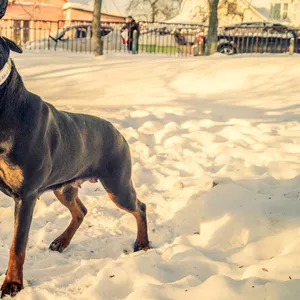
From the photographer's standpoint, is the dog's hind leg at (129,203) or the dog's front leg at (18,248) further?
the dog's hind leg at (129,203)

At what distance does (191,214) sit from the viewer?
185 inches

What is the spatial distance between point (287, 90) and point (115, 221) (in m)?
7.80

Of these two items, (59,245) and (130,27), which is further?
(130,27)

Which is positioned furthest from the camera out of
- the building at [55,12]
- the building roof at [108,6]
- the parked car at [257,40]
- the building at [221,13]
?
the building at [55,12]

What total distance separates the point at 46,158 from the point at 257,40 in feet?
72.1

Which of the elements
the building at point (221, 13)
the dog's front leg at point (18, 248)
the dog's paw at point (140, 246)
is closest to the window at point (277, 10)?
Answer: the building at point (221, 13)

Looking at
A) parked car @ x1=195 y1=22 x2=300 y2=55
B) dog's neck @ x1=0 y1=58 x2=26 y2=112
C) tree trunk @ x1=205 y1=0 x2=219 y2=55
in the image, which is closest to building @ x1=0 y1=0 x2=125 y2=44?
parked car @ x1=195 y1=22 x2=300 y2=55

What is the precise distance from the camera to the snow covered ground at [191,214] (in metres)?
3.14

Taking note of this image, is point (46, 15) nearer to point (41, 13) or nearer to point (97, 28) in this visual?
point (41, 13)

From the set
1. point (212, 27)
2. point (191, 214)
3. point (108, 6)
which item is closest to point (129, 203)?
point (191, 214)

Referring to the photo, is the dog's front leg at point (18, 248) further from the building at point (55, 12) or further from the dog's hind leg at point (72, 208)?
the building at point (55, 12)

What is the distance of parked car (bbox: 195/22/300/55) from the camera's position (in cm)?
2402

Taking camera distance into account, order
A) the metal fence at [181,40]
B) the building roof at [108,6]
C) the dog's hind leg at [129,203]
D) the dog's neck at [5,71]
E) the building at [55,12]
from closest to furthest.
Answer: the dog's neck at [5,71] → the dog's hind leg at [129,203] → the metal fence at [181,40] → the building roof at [108,6] → the building at [55,12]

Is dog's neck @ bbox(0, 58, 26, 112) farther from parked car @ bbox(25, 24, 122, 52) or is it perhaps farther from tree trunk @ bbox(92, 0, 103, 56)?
parked car @ bbox(25, 24, 122, 52)
